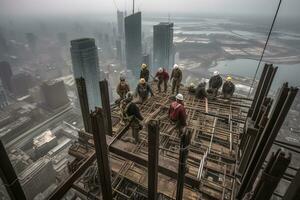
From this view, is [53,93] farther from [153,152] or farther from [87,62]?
[153,152]

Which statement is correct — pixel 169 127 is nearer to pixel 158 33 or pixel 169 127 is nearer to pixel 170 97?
pixel 170 97

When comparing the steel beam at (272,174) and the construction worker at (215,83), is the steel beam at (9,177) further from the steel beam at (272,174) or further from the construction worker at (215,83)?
the construction worker at (215,83)

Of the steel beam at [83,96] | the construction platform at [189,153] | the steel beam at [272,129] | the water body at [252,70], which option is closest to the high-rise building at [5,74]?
the steel beam at [83,96]

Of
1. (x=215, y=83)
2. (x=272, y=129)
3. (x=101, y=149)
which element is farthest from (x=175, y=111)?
(x=215, y=83)

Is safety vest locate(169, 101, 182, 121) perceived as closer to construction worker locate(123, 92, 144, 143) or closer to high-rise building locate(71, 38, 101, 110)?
construction worker locate(123, 92, 144, 143)

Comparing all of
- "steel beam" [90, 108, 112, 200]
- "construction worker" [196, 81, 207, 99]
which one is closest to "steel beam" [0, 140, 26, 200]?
"steel beam" [90, 108, 112, 200]

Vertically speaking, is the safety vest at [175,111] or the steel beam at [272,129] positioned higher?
the steel beam at [272,129]

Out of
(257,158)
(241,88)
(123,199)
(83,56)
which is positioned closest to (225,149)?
(257,158)
